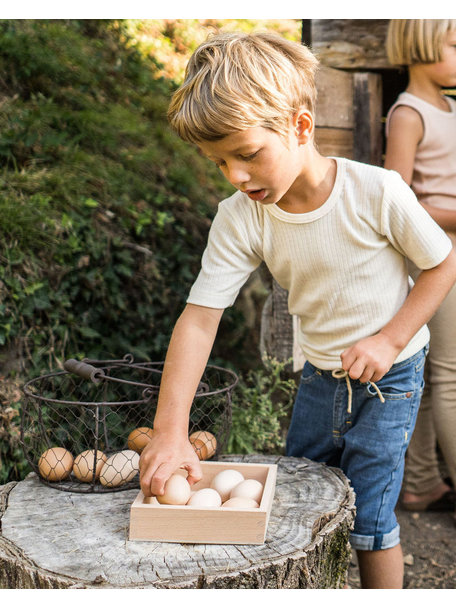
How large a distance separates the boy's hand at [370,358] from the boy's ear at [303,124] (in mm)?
586

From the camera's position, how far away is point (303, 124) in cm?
174

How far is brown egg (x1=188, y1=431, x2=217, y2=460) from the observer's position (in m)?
2.03

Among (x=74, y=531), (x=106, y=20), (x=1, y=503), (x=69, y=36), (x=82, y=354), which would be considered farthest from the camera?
(x=106, y=20)

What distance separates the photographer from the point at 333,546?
5.57 ft

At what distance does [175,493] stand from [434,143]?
1744 millimetres

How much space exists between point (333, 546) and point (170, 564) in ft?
1.54

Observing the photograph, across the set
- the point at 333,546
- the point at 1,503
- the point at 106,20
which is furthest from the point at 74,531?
the point at 106,20

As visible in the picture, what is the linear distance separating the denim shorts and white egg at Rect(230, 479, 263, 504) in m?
0.42

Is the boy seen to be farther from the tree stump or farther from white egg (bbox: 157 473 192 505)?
the tree stump

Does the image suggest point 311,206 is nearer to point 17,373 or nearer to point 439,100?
point 439,100

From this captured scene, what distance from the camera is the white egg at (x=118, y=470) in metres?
1.84

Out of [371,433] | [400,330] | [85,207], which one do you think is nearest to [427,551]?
[371,433]

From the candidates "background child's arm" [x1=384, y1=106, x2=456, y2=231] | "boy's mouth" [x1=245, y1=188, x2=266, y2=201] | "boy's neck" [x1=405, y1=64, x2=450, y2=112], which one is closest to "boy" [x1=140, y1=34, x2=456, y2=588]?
"boy's mouth" [x1=245, y1=188, x2=266, y2=201]

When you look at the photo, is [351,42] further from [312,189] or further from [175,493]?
[175,493]
